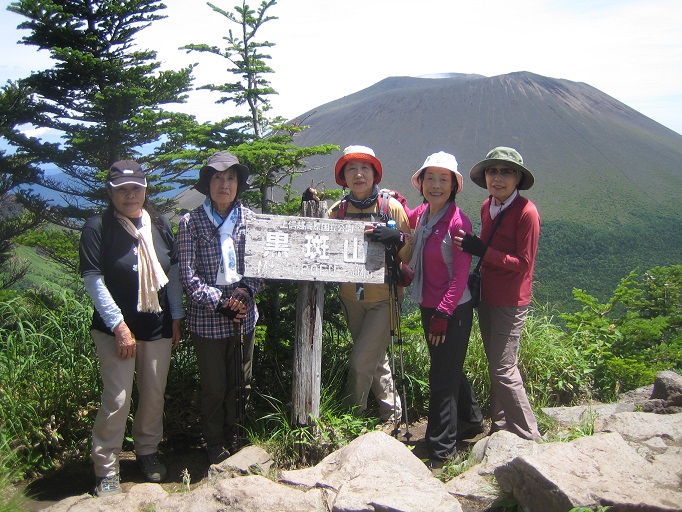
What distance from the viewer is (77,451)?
3.92 meters

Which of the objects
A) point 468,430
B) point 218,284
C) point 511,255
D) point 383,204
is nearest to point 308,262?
point 218,284

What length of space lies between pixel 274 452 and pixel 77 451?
1339 mm

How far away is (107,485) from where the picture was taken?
337cm

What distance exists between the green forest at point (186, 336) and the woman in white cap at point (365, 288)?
0.29 m

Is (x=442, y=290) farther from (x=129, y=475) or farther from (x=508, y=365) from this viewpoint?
(x=129, y=475)

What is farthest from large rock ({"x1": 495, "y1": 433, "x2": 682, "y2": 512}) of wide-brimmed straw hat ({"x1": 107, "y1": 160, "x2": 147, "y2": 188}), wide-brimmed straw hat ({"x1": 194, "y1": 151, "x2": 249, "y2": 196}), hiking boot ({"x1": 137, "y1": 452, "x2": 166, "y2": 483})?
wide-brimmed straw hat ({"x1": 107, "y1": 160, "x2": 147, "y2": 188})

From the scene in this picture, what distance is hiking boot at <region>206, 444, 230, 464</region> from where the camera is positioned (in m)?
3.74

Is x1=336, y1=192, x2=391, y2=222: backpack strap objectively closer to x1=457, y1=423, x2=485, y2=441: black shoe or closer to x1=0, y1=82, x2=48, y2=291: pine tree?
x1=457, y1=423, x2=485, y2=441: black shoe

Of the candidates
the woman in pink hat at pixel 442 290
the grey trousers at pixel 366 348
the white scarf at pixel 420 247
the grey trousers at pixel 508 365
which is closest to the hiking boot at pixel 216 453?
the grey trousers at pixel 366 348

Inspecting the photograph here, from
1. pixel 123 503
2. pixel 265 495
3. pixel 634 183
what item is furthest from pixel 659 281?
pixel 634 183

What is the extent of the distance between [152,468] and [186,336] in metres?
0.99

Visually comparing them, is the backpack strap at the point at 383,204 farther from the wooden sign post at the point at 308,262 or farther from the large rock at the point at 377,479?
the large rock at the point at 377,479

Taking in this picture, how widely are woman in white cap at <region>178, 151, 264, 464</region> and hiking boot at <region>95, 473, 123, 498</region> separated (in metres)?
0.58

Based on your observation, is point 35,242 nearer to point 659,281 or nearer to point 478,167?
point 478,167
